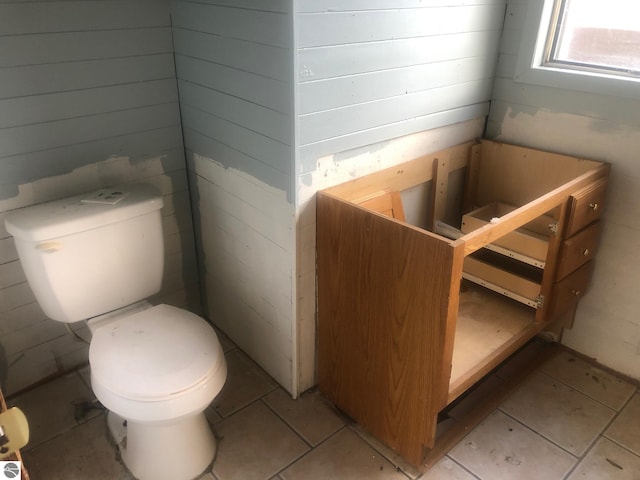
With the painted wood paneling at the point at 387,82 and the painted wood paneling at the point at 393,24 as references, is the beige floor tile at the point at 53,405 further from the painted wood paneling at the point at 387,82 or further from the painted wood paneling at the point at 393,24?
the painted wood paneling at the point at 393,24

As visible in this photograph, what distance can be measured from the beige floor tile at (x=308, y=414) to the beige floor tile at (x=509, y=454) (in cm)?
41

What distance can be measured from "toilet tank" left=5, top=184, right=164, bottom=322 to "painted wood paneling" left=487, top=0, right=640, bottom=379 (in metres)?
1.34

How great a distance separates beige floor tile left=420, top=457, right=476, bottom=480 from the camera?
5.45 ft

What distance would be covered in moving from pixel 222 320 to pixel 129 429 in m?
0.66

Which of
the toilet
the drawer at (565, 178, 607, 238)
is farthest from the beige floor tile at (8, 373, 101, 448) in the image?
the drawer at (565, 178, 607, 238)

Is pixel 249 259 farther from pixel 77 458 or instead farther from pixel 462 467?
pixel 462 467

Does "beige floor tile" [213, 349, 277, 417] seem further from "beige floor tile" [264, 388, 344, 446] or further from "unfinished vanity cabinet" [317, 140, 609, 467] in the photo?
"unfinished vanity cabinet" [317, 140, 609, 467]

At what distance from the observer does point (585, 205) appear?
1765 mm

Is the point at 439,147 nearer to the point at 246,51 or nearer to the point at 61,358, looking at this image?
the point at 246,51

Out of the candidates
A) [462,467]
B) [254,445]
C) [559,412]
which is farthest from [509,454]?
[254,445]

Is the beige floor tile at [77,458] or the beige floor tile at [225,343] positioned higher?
the beige floor tile at [225,343]

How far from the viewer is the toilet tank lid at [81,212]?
156cm

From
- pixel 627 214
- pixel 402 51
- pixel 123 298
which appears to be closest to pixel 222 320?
pixel 123 298

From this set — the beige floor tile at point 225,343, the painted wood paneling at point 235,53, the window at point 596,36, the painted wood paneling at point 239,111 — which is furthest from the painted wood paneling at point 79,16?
the window at point 596,36
